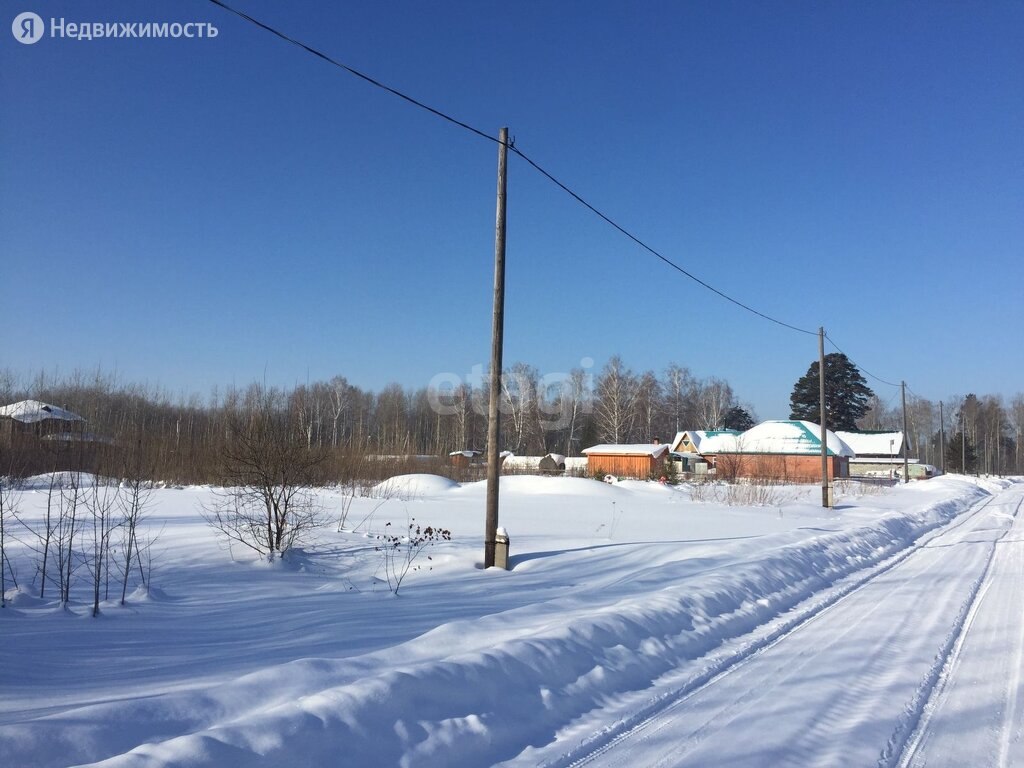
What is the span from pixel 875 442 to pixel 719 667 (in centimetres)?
6705

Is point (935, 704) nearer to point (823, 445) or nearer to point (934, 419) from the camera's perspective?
point (823, 445)

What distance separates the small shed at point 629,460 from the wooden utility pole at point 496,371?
113 feet

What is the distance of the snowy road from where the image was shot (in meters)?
3.96

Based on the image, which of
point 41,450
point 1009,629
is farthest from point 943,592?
point 41,450

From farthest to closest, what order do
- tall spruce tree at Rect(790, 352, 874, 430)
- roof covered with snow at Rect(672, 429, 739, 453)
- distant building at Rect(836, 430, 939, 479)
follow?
tall spruce tree at Rect(790, 352, 874, 430) → distant building at Rect(836, 430, 939, 479) → roof covered with snow at Rect(672, 429, 739, 453)

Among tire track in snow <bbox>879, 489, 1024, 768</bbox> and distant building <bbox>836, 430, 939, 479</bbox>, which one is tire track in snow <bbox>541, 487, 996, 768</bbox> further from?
distant building <bbox>836, 430, 939, 479</bbox>

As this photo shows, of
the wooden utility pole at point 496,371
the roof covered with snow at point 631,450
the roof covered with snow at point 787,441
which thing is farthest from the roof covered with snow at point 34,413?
the roof covered with snow at point 787,441

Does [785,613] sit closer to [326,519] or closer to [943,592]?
[943,592]

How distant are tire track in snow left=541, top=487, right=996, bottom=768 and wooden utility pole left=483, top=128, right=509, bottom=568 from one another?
13.7 ft

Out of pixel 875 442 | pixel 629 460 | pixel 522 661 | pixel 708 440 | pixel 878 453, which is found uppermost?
pixel 875 442

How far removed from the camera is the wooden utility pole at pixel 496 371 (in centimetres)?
1006

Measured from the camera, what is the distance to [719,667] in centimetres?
559

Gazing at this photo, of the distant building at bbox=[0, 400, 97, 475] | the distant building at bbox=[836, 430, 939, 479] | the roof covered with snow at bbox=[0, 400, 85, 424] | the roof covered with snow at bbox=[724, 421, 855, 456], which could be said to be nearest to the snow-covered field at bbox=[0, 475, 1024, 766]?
the distant building at bbox=[0, 400, 97, 475]

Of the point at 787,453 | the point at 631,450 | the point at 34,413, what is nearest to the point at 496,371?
the point at 34,413
